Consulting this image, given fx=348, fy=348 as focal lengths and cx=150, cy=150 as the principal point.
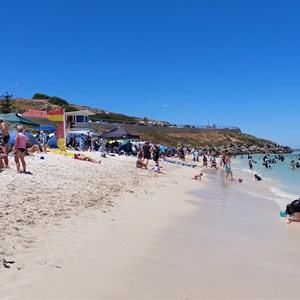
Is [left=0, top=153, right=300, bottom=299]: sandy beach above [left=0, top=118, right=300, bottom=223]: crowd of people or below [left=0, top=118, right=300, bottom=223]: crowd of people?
below

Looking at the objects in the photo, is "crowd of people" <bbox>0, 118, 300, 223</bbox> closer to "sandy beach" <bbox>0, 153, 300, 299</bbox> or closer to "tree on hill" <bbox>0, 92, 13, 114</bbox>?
"sandy beach" <bbox>0, 153, 300, 299</bbox>

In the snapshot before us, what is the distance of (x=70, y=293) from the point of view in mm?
3662

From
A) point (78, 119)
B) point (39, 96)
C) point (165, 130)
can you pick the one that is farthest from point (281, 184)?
point (39, 96)

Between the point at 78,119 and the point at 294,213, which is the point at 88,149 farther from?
the point at 294,213

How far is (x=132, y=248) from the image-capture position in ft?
17.5

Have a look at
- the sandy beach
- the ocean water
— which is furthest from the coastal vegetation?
the sandy beach

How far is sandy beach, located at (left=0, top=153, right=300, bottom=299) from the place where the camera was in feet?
12.9

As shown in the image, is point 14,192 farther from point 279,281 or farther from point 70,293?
point 279,281

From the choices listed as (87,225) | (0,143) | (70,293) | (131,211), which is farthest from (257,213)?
(0,143)

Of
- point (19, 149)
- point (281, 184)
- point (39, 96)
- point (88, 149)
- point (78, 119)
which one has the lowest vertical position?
point (281, 184)

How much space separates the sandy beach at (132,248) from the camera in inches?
155

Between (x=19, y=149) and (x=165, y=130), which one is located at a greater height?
(x=165, y=130)

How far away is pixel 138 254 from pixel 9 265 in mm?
1809

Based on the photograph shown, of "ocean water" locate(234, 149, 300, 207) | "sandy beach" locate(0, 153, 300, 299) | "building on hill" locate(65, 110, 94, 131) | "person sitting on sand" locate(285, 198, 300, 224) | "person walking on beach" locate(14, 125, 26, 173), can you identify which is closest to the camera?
"sandy beach" locate(0, 153, 300, 299)
